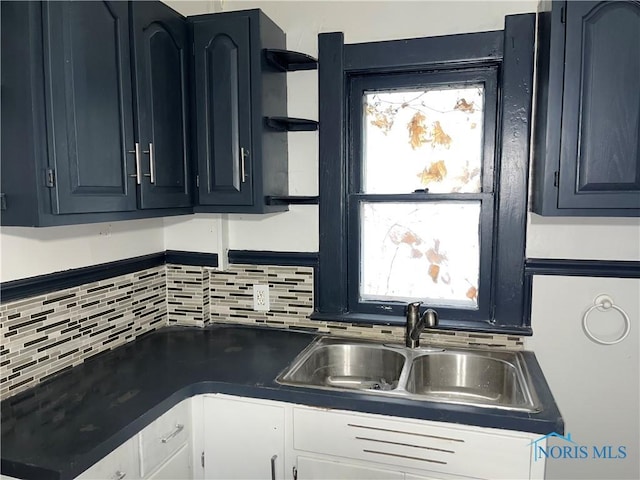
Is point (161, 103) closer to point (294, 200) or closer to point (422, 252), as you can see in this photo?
point (294, 200)

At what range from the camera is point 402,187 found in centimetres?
209

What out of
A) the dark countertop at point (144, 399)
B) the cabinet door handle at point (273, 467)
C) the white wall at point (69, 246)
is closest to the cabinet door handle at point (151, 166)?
the white wall at point (69, 246)

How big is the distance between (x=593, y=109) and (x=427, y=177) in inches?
26.0

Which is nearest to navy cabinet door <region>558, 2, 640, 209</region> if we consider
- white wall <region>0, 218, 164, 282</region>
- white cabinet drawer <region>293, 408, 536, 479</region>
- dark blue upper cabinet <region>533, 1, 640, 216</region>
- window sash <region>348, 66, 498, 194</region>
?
dark blue upper cabinet <region>533, 1, 640, 216</region>

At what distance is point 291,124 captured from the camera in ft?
6.86

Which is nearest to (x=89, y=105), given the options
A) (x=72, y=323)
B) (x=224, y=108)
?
(x=224, y=108)

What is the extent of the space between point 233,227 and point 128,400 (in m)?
0.97

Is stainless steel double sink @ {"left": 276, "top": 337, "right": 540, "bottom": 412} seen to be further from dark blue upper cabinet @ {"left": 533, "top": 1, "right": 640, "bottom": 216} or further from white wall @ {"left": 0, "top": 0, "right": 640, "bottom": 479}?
dark blue upper cabinet @ {"left": 533, "top": 1, "right": 640, "bottom": 216}

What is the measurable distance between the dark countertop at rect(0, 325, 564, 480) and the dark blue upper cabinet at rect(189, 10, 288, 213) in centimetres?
59

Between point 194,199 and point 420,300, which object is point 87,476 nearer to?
point 194,199

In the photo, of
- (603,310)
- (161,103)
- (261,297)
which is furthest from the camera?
(261,297)

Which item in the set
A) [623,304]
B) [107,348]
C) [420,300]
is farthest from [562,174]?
[107,348]

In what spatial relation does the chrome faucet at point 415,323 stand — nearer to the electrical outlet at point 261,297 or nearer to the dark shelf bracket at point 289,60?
the electrical outlet at point 261,297

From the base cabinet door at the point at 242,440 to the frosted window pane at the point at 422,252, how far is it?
0.73 meters
